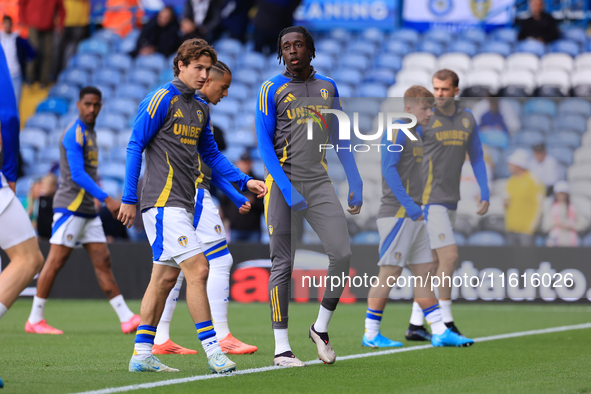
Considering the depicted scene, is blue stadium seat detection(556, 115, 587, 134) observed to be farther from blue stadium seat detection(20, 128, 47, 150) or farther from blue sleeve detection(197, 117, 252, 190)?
blue stadium seat detection(20, 128, 47, 150)

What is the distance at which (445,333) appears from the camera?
6.71 metres

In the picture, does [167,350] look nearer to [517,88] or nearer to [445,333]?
[445,333]

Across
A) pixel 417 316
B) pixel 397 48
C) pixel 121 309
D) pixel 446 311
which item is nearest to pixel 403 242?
pixel 446 311

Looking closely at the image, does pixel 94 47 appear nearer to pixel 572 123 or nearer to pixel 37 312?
pixel 572 123

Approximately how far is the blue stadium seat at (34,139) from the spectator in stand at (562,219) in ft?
35.3

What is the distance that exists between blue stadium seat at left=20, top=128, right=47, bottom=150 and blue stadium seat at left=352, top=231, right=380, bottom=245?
9418 millimetres

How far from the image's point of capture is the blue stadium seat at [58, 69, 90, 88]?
1819 cm

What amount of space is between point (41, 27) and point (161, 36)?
2.85m

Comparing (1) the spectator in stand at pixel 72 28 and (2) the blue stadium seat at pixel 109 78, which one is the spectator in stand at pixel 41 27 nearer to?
(1) the spectator in stand at pixel 72 28

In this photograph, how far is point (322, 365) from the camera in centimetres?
535

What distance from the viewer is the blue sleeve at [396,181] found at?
6.55 metres

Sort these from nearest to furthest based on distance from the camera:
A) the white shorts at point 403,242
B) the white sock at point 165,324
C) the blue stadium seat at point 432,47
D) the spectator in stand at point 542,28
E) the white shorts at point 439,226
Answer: the white sock at point 165,324 < the white shorts at point 403,242 < the white shorts at point 439,226 < the spectator in stand at point 542,28 < the blue stadium seat at point 432,47

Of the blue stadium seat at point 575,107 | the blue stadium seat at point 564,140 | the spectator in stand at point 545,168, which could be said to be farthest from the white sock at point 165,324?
the blue stadium seat at point 575,107

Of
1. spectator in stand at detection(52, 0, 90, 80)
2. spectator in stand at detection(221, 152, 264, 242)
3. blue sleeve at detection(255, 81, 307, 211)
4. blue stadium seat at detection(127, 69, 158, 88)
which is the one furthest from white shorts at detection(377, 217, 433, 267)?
spectator in stand at detection(52, 0, 90, 80)
